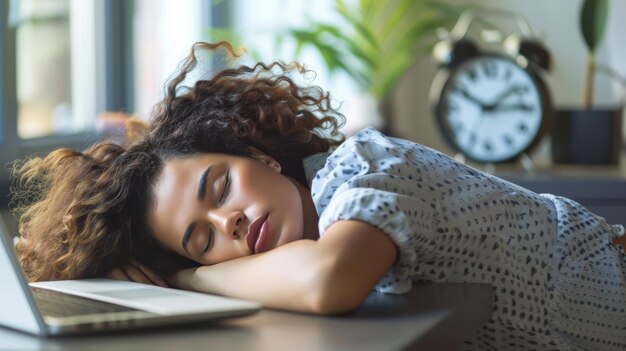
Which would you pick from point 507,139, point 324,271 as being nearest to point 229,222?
point 324,271

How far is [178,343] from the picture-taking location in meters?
0.79

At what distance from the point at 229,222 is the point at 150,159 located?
8.7 inches

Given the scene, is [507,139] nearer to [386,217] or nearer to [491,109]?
[491,109]

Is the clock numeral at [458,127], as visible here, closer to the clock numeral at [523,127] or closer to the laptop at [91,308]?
the clock numeral at [523,127]

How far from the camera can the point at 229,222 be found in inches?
45.9

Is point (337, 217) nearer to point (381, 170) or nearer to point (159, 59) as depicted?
point (381, 170)

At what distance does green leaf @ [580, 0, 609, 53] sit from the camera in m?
2.58

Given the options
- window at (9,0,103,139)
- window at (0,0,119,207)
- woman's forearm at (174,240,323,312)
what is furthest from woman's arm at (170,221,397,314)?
window at (9,0,103,139)

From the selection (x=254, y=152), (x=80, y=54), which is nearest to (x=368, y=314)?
(x=254, y=152)

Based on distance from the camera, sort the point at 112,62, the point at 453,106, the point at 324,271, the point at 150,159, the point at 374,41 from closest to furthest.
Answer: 1. the point at 324,271
2. the point at 150,159
3. the point at 453,106
4. the point at 112,62
5. the point at 374,41

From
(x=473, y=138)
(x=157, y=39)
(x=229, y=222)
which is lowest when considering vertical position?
(x=473, y=138)

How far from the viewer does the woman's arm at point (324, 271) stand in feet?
3.04

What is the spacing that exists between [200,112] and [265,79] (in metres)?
0.13

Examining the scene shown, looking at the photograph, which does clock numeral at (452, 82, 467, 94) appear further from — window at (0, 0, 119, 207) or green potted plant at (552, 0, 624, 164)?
window at (0, 0, 119, 207)
